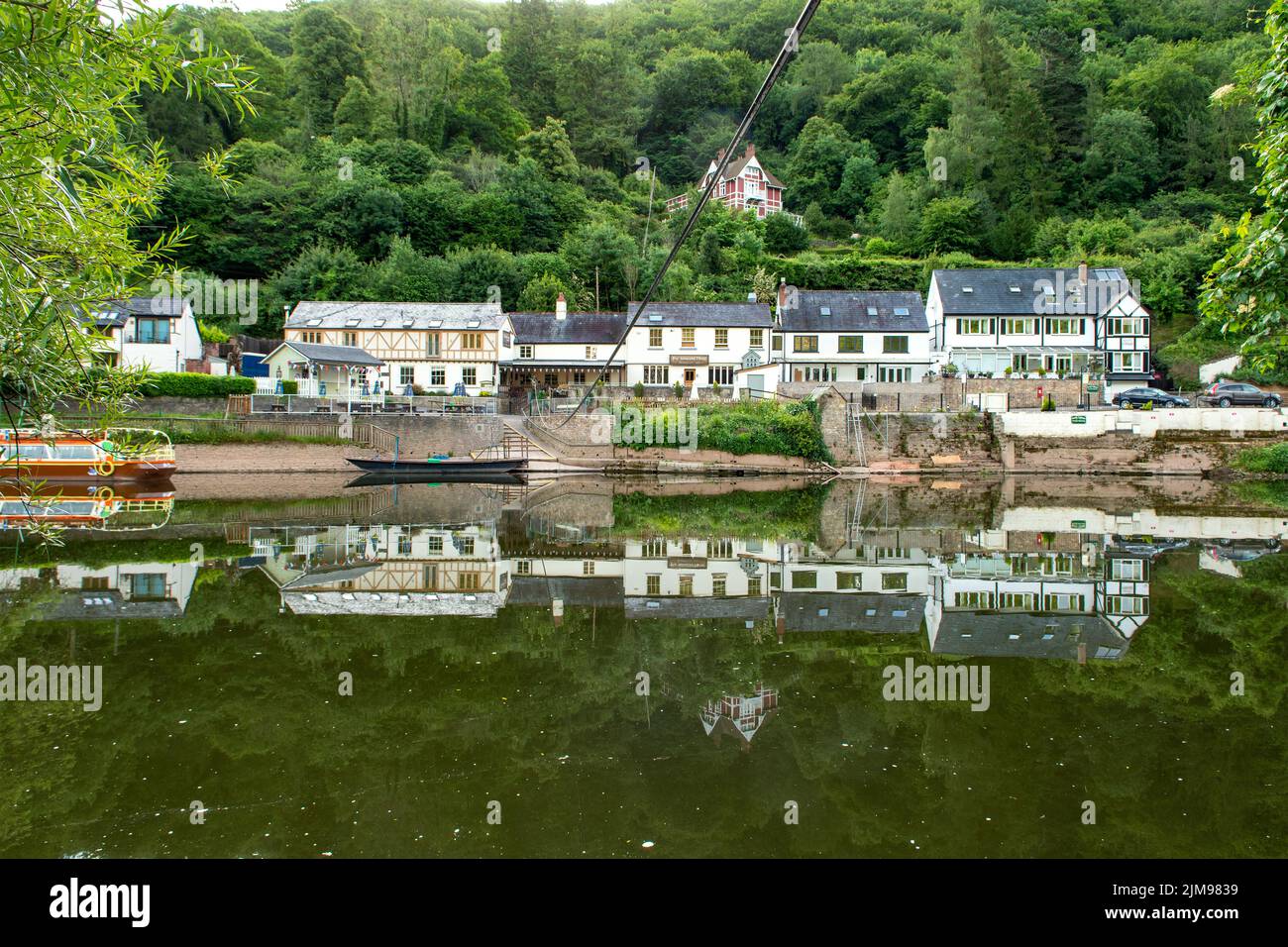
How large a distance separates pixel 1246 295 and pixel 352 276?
52.7m

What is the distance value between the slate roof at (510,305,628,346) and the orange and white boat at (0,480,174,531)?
2279cm

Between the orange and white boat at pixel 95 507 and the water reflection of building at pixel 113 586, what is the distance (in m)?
2.50

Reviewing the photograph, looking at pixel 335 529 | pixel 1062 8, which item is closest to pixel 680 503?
pixel 335 529

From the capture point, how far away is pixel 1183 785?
17.0 ft

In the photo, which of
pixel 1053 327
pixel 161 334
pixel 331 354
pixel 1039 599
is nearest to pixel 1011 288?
pixel 1053 327

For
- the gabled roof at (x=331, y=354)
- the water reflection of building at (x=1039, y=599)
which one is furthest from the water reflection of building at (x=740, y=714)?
the gabled roof at (x=331, y=354)

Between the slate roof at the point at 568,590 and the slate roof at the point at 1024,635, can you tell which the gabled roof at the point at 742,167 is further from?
the slate roof at the point at 1024,635

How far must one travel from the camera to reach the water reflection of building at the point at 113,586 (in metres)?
9.74

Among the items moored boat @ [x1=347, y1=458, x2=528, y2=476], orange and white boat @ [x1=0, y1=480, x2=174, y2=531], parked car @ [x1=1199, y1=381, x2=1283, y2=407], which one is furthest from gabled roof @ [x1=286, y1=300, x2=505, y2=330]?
parked car @ [x1=1199, y1=381, x2=1283, y2=407]

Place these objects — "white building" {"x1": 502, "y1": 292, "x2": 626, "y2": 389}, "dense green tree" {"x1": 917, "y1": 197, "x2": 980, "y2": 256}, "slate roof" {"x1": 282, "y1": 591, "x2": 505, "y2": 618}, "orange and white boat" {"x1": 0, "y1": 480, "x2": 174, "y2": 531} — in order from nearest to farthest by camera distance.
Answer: "slate roof" {"x1": 282, "y1": 591, "x2": 505, "y2": 618} < "orange and white boat" {"x1": 0, "y1": 480, "x2": 174, "y2": 531} < "white building" {"x1": 502, "y1": 292, "x2": 626, "y2": 389} < "dense green tree" {"x1": 917, "y1": 197, "x2": 980, "y2": 256}

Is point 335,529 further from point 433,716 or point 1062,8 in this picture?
point 1062,8

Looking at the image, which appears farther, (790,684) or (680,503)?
(680,503)

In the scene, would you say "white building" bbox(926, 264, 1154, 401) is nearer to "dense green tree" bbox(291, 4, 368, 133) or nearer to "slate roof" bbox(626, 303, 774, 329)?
"slate roof" bbox(626, 303, 774, 329)

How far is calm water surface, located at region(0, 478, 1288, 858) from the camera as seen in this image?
4.68 metres
